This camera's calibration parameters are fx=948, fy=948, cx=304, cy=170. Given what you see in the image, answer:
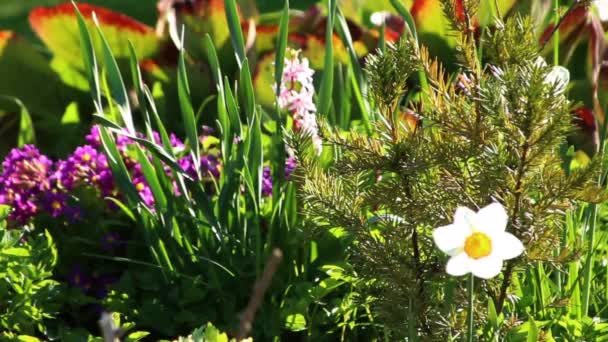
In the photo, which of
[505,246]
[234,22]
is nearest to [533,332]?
[505,246]

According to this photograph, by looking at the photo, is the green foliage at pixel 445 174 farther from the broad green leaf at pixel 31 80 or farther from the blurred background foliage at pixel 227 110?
the broad green leaf at pixel 31 80

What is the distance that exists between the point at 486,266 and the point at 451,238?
71 millimetres

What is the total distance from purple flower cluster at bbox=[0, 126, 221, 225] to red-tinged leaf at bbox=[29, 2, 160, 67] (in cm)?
62

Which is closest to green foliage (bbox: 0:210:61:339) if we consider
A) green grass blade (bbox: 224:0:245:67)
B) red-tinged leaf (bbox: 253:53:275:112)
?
green grass blade (bbox: 224:0:245:67)

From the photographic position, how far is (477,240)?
1.42 meters

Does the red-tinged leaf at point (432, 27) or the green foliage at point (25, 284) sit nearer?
the green foliage at point (25, 284)

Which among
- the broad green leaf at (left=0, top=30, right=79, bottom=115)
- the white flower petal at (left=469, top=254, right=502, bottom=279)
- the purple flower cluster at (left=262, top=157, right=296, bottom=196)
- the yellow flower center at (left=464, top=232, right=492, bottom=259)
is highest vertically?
the broad green leaf at (left=0, top=30, right=79, bottom=115)

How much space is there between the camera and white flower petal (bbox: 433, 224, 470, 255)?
141 centimetres

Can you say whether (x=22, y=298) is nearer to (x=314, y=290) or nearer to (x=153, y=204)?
(x=153, y=204)

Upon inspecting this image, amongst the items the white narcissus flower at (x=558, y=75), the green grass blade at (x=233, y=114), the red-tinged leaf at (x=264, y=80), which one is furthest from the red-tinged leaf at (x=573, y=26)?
the green grass blade at (x=233, y=114)

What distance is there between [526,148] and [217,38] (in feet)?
5.28

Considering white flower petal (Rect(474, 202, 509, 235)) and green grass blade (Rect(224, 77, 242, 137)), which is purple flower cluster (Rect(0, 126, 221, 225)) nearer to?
green grass blade (Rect(224, 77, 242, 137))

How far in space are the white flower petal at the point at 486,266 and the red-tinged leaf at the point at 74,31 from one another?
184 centimetres

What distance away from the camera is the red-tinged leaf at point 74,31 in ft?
9.75
